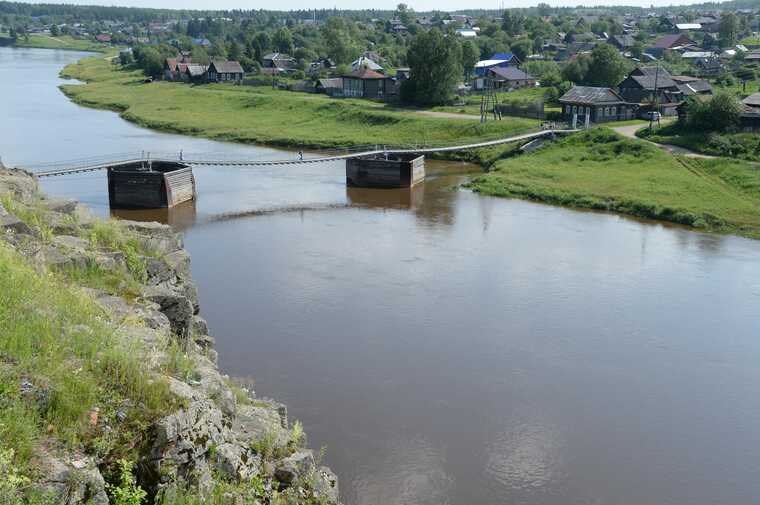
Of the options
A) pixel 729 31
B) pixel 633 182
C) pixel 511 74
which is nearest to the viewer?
pixel 633 182

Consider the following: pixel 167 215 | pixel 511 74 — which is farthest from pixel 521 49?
pixel 167 215

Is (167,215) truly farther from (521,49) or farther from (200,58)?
(521,49)

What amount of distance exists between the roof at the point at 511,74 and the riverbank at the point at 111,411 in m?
80.7

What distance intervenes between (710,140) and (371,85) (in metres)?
41.8

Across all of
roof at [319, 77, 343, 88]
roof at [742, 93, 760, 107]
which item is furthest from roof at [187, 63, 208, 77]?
roof at [742, 93, 760, 107]

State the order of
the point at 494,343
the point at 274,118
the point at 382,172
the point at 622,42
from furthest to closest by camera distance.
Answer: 1. the point at 622,42
2. the point at 274,118
3. the point at 382,172
4. the point at 494,343

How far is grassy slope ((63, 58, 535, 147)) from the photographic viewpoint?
2504 inches

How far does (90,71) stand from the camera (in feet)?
411

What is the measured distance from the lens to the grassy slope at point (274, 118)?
63.6 meters

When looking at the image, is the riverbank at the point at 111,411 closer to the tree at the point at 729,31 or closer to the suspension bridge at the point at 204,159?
the suspension bridge at the point at 204,159

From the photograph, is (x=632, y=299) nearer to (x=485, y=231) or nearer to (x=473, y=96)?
(x=485, y=231)

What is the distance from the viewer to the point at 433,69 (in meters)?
73.5

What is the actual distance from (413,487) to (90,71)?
406 ft

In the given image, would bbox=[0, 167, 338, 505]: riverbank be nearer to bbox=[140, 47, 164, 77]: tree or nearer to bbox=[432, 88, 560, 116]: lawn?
bbox=[432, 88, 560, 116]: lawn
